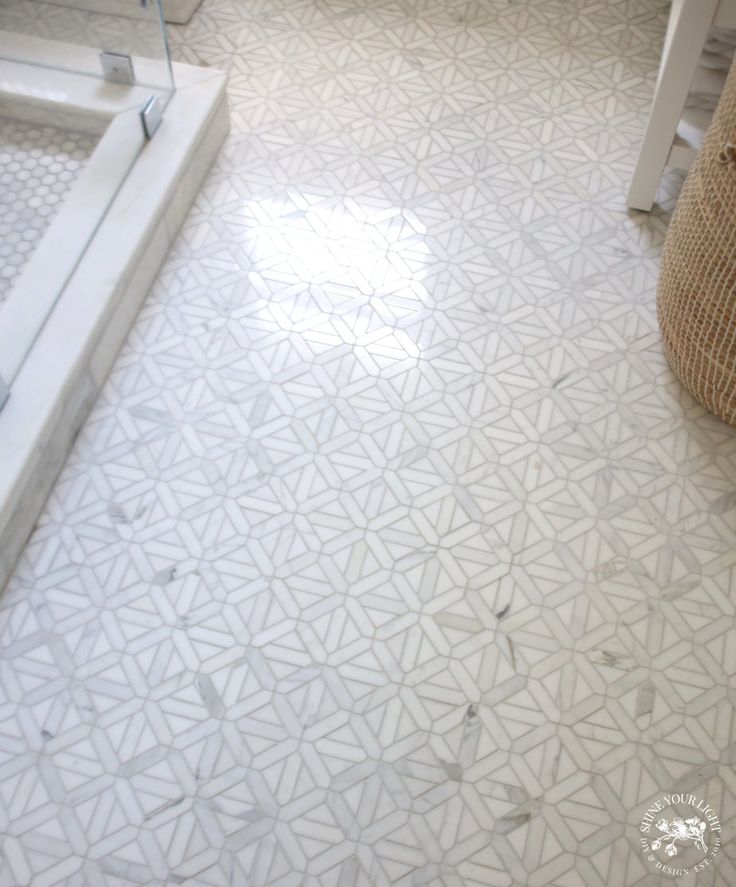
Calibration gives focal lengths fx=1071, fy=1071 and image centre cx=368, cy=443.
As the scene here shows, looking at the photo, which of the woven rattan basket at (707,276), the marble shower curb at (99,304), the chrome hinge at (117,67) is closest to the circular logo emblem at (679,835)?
the woven rattan basket at (707,276)

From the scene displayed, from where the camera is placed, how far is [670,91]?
1534 mm

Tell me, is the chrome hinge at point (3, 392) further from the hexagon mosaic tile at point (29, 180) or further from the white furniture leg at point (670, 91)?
the white furniture leg at point (670, 91)

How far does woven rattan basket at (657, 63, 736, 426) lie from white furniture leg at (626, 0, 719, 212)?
18 cm

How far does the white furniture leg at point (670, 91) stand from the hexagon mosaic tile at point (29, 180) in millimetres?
837

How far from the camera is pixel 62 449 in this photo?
1.42 meters

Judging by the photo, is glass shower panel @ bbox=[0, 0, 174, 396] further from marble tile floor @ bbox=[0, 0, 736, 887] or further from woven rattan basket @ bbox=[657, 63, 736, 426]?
woven rattan basket @ bbox=[657, 63, 736, 426]

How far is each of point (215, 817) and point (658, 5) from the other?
5.28 ft

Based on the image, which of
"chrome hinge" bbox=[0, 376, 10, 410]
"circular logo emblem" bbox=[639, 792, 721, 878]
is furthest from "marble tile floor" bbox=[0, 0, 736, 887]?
"chrome hinge" bbox=[0, 376, 10, 410]

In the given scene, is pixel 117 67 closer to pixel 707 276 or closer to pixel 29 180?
pixel 29 180

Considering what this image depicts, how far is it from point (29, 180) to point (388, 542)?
0.76 metres

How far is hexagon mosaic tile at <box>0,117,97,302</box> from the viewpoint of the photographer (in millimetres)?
1501

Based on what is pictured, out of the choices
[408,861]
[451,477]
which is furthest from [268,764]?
[451,477]

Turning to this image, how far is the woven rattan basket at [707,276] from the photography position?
1266 mm

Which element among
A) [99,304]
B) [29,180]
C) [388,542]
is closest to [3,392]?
[99,304]
